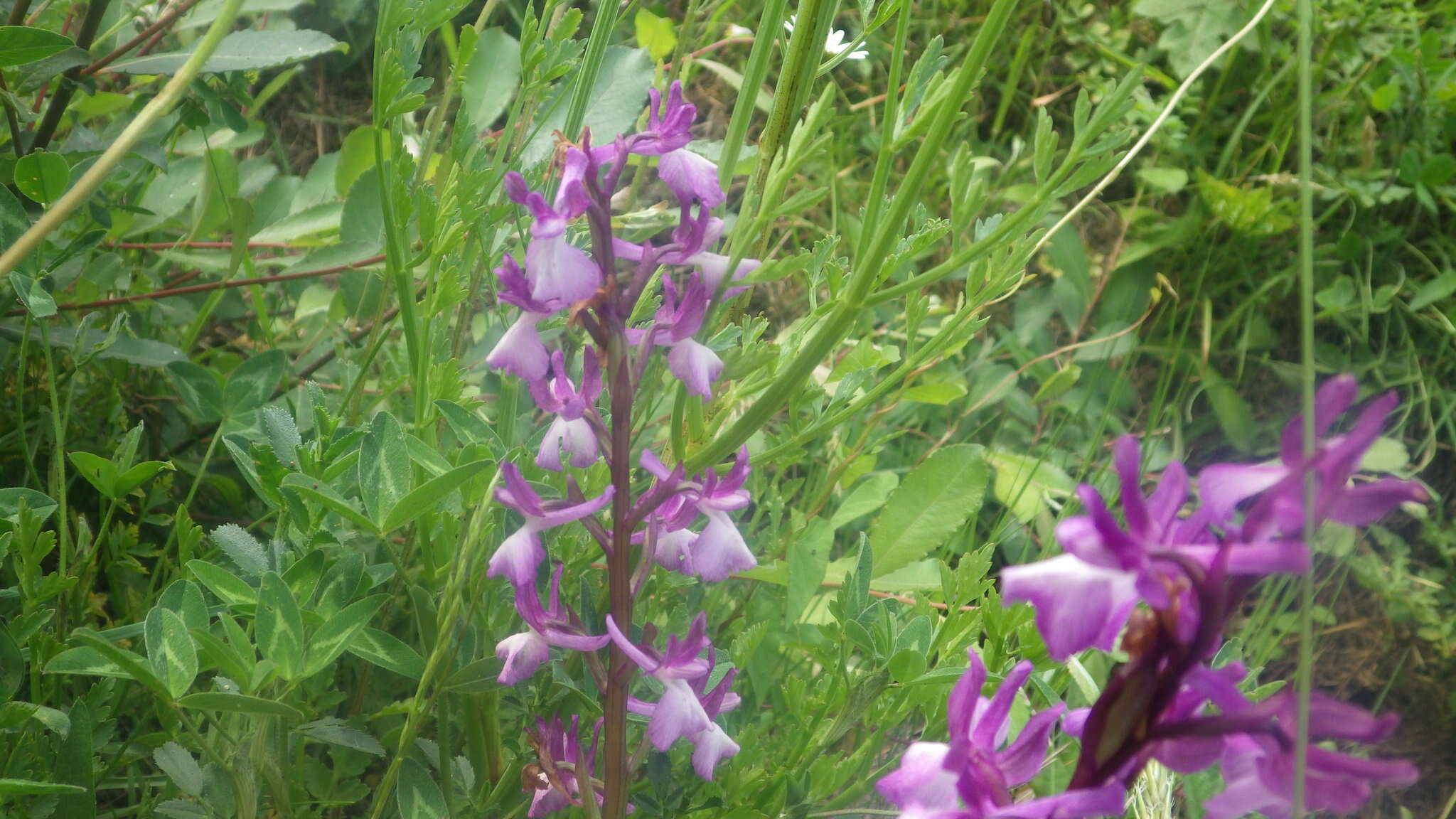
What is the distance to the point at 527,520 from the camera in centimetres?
59

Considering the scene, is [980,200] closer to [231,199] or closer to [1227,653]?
[1227,653]

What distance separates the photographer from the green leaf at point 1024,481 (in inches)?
48.9

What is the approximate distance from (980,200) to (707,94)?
1.23 meters

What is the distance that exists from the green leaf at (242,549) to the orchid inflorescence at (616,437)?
0.16m

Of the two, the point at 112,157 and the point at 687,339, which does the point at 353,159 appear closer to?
the point at 112,157

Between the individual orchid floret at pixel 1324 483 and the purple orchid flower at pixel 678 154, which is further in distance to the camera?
the purple orchid flower at pixel 678 154

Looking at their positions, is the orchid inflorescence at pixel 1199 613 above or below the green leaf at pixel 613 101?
above

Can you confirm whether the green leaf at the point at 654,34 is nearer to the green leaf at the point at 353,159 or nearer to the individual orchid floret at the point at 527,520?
the green leaf at the point at 353,159

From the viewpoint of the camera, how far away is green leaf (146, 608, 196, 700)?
1.86 ft

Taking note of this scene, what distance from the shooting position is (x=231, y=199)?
0.98m

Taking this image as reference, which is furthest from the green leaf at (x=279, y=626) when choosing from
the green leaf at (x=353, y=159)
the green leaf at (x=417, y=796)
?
the green leaf at (x=353, y=159)

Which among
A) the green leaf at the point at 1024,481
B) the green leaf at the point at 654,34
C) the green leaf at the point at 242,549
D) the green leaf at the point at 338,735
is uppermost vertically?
the green leaf at the point at 654,34

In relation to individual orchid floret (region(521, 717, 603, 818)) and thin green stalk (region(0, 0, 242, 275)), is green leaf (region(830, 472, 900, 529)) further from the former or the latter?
thin green stalk (region(0, 0, 242, 275))

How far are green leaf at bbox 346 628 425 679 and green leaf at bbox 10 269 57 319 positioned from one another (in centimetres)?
29
